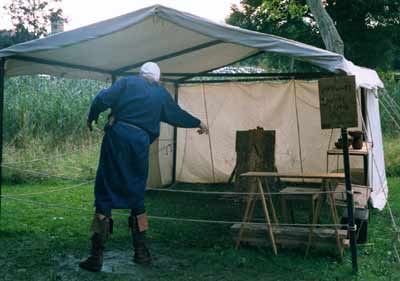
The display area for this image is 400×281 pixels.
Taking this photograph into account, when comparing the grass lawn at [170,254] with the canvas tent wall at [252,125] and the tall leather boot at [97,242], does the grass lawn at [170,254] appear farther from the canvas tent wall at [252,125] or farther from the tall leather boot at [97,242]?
the canvas tent wall at [252,125]

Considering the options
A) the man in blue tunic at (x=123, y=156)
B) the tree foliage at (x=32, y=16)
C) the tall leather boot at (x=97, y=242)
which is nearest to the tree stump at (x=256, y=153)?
the man in blue tunic at (x=123, y=156)

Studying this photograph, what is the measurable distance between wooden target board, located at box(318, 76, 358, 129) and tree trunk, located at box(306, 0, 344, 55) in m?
4.99

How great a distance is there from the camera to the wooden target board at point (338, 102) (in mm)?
4348

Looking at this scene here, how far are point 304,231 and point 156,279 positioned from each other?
1465 millimetres

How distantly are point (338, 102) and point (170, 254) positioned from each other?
1958 mm

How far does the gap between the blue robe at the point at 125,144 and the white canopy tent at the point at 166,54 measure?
0.61 m

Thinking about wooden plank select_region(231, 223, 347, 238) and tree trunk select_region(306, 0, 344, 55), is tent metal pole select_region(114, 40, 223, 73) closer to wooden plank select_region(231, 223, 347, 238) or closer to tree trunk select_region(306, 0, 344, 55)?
wooden plank select_region(231, 223, 347, 238)

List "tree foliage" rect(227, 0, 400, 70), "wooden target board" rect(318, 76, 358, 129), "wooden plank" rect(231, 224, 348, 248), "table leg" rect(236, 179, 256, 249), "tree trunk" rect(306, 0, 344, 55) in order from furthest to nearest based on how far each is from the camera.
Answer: "tree foliage" rect(227, 0, 400, 70) → "tree trunk" rect(306, 0, 344, 55) → "table leg" rect(236, 179, 256, 249) → "wooden plank" rect(231, 224, 348, 248) → "wooden target board" rect(318, 76, 358, 129)

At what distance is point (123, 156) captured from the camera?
4.46m

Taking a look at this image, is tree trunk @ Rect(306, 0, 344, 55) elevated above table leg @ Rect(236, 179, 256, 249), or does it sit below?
above

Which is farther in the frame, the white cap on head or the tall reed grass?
the tall reed grass

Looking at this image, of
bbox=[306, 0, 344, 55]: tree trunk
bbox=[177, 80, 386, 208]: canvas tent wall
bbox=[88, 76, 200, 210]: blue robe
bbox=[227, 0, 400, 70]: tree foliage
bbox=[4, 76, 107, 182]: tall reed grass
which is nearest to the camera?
bbox=[88, 76, 200, 210]: blue robe

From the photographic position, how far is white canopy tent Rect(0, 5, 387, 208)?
4566 mm

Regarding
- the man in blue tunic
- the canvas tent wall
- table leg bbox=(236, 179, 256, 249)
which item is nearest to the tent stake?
table leg bbox=(236, 179, 256, 249)
